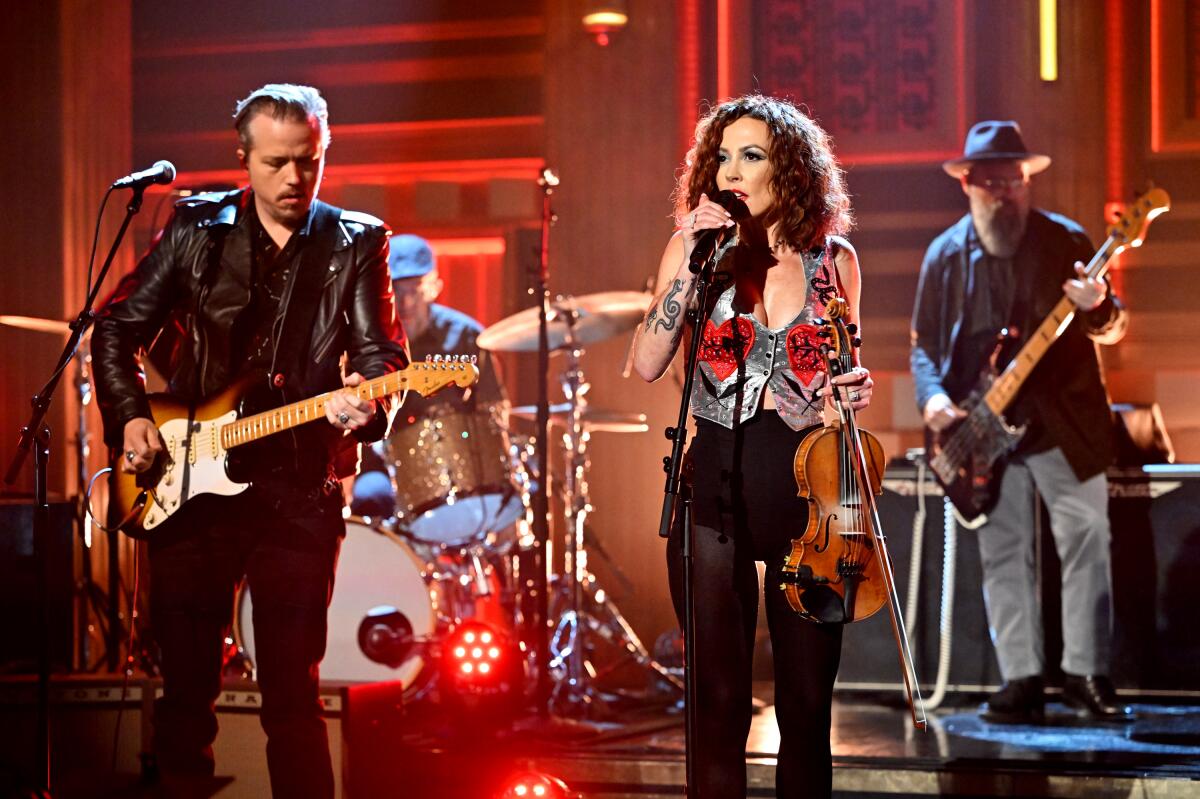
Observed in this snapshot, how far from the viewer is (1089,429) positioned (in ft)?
19.2

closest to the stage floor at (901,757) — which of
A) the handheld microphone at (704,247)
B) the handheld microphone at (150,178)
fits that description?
the handheld microphone at (150,178)

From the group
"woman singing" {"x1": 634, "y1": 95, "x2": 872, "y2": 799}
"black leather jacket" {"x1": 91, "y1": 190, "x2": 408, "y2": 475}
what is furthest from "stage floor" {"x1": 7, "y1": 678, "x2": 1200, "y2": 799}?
"woman singing" {"x1": 634, "y1": 95, "x2": 872, "y2": 799}

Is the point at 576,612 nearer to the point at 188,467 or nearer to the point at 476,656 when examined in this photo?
the point at 476,656

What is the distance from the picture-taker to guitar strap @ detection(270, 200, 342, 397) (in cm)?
370

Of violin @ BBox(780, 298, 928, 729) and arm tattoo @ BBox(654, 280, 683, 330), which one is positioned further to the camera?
arm tattoo @ BBox(654, 280, 683, 330)

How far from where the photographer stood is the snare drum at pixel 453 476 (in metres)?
6.15

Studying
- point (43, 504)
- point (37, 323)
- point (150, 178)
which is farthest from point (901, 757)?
point (37, 323)

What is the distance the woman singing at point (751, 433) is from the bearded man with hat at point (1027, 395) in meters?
2.79

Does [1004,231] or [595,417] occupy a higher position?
[1004,231]

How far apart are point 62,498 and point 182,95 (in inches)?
119

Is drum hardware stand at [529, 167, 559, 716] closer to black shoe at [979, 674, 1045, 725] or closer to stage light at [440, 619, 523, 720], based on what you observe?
stage light at [440, 619, 523, 720]

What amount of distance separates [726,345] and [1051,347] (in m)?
3.40

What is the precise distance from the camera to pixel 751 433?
3.10 metres

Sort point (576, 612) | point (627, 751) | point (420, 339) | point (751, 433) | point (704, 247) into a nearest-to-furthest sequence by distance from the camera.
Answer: point (704, 247), point (751, 433), point (627, 751), point (576, 612), point (420, 339)
